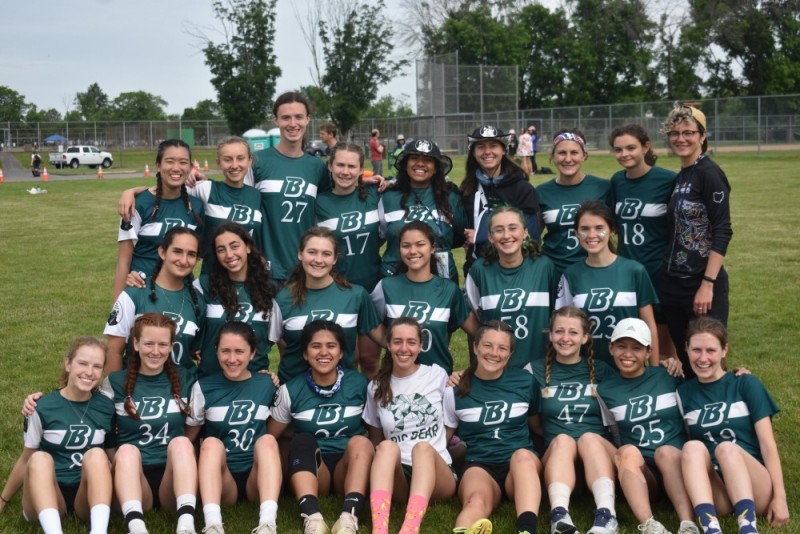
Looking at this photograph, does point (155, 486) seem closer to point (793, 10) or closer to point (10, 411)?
point (10, 411)

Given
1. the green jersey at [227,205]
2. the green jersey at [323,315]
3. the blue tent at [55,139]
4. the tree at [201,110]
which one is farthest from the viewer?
the tree at [201,110]

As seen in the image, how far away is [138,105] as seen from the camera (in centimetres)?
10025

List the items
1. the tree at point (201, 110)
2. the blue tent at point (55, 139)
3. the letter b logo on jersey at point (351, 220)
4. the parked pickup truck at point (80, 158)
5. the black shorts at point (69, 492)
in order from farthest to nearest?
1. the tree at point (201, 110)
2. the blue tent at point (55, 139)
3. the parked pickup truck at point (80, 158)
4. the letter b logo on jersey at point (351, 220)
5. the black shorts at point (69, 492)

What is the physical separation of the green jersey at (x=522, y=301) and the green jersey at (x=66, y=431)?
6.75ft

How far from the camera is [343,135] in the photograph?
43.3m

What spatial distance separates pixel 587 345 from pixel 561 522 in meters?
1.02

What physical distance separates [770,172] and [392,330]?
20758 millimetres

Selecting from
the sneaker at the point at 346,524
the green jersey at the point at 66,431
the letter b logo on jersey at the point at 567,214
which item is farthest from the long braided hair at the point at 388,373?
the green jersey at the point at 66,431

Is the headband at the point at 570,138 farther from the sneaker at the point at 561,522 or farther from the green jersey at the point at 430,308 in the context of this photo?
the sneaker at the point at 561,522

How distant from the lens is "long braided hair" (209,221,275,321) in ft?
14.8

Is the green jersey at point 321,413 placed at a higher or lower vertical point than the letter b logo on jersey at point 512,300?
lower

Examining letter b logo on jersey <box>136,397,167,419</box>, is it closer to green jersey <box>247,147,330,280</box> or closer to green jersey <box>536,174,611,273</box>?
green jersey <box>247,147,330,280</box>

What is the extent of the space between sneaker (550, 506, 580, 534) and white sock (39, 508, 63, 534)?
2172 millimetres

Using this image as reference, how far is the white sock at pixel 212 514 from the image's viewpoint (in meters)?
3.73
